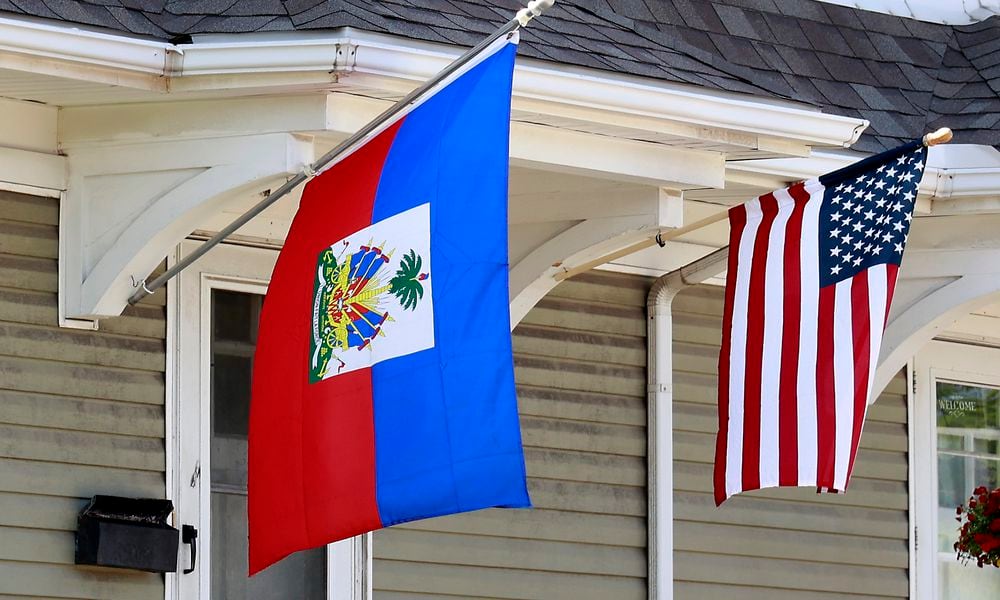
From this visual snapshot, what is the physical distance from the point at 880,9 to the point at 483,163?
177 inches

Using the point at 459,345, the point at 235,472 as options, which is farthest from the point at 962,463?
the point at 459,345

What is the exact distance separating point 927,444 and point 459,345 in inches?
171

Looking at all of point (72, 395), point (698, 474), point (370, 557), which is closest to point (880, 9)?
point (698, 474)

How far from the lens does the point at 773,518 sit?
8977 mm

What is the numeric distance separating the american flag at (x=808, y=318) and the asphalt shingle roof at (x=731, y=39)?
428 millimetres

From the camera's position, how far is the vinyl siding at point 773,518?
28.7 feet

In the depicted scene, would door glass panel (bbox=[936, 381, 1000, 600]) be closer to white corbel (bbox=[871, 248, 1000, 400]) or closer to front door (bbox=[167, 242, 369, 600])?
white corbel (bbox=[871, 248, 1000, 400])

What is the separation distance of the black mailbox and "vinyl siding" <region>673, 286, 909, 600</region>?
2.31 m

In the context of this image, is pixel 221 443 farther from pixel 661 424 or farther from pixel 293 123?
pixel 661 424

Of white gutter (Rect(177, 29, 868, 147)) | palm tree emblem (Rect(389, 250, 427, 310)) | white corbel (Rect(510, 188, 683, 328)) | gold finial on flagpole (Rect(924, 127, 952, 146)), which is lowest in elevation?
palm tree emblem (Rect(389, 250, 427, 310))

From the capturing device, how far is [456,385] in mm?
5633

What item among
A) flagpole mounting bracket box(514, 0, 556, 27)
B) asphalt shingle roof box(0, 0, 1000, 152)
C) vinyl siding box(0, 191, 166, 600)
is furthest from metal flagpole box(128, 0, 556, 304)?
asphalt shingle roof box(0, 0, 1000, 152)

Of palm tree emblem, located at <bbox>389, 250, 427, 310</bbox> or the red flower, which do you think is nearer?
palm tree emblem, located at <bbox>389, 250, 427, 310</bbox>

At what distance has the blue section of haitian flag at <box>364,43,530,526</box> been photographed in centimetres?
553
